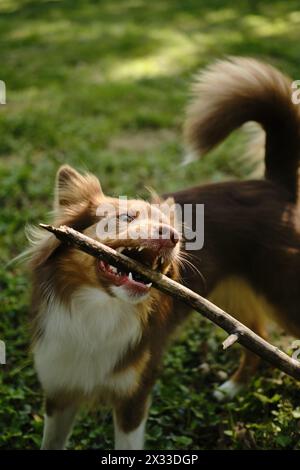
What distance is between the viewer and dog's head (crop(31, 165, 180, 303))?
2.52 m

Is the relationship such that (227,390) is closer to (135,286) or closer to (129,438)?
(129,438)

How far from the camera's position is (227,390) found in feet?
12.1

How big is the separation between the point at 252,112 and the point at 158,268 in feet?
4.21

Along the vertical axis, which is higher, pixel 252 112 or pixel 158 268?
pixel 252 112

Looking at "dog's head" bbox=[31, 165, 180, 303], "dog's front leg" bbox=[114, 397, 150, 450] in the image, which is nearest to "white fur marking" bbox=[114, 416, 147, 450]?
"dog's front leg" bbox=[114, 397, 150, 450]

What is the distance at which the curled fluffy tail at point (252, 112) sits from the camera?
338cm

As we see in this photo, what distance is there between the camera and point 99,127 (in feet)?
→ 21.6

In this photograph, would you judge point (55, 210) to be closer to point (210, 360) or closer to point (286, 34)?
point (210, 360)

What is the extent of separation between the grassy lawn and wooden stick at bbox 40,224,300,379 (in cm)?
107

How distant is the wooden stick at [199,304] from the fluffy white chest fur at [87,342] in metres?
0.44

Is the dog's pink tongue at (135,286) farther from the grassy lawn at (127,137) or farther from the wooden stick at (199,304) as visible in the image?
the grassy lawn at (127,137)

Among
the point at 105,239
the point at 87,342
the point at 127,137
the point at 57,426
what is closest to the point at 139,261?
the point at 105,239

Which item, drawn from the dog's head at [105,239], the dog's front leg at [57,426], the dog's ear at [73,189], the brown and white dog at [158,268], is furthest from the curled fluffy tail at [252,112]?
the dog's front leg at [57,426]

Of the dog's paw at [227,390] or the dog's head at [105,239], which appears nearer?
the dog's head at [105,239]
